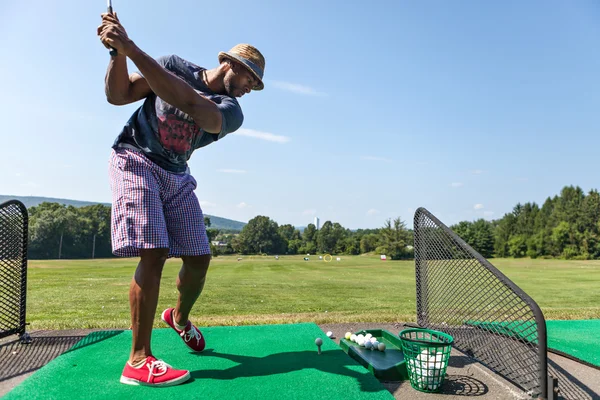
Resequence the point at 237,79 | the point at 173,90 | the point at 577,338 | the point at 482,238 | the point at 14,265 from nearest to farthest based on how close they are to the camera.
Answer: the point at 173,90
the point at 237,79
the point at 14,265
the point at 577,338
the point at 482,238

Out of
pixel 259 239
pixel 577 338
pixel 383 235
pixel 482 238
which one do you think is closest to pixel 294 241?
pixel 259 239

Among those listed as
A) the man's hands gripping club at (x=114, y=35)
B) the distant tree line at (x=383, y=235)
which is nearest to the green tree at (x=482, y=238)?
the distant tree line at (x=383, y=235)

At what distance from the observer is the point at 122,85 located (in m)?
2.65

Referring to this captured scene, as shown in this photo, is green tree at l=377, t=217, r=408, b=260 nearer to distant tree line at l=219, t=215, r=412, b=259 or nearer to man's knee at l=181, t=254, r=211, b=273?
distant tree line at l=219, t=215, r=412, b=259

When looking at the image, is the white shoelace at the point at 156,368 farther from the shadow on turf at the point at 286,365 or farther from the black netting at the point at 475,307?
the black netting at the point at 475,307

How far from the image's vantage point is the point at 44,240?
7825 cm

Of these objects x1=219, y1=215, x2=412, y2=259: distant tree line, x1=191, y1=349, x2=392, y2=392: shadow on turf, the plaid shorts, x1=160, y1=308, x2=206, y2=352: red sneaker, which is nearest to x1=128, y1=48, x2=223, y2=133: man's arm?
the plaid shorts

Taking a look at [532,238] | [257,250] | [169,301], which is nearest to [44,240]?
[257,250]

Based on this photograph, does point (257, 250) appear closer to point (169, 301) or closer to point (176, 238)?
point (169, 301)

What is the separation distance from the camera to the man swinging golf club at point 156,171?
2.61 m

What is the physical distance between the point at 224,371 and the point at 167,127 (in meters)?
1.68

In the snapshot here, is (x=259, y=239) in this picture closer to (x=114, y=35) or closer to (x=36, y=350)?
(x=36, y=350)

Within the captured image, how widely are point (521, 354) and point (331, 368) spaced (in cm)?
121

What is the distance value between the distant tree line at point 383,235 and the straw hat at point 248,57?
50234 millimetres
